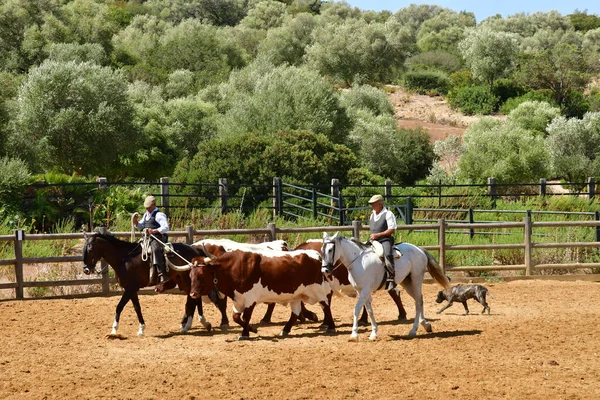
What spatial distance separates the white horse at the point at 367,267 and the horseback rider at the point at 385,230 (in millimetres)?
101

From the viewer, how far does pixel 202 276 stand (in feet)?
44.9

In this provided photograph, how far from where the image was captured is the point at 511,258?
22.5 m

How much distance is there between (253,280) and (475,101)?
71236 mm

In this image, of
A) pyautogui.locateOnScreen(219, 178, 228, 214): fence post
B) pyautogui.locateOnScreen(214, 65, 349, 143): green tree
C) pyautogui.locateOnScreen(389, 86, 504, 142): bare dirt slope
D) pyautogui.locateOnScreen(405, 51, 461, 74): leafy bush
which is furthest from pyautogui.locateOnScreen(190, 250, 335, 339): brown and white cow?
pyautogui.locateOnScreen(405, 51, 461, 74): leafy bush

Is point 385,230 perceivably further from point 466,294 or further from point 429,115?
point 429,115

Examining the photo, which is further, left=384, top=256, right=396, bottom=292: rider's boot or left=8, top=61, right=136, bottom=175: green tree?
left=8, top=61, right=136, bottom=175: green tree

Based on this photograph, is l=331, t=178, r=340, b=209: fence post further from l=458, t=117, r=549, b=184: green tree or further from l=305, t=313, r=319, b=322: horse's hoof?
l=458, t=117, r=549, b=184: green tree

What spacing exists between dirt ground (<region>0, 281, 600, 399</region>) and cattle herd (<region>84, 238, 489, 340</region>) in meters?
0.37

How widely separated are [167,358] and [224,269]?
198cm

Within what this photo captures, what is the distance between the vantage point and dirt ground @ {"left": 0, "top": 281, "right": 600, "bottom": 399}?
1039 cm

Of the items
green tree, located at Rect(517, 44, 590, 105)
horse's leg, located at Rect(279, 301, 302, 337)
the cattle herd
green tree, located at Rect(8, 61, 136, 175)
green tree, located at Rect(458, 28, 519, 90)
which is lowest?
horse's leg, located at Rect(279, 301, 302, 337)

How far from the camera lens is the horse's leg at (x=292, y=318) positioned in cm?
1394

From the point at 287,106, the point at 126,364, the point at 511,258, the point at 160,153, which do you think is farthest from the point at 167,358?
the point at 160,153

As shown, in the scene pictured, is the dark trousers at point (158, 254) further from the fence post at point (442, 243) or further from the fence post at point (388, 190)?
the fence post at point (388, 190)
